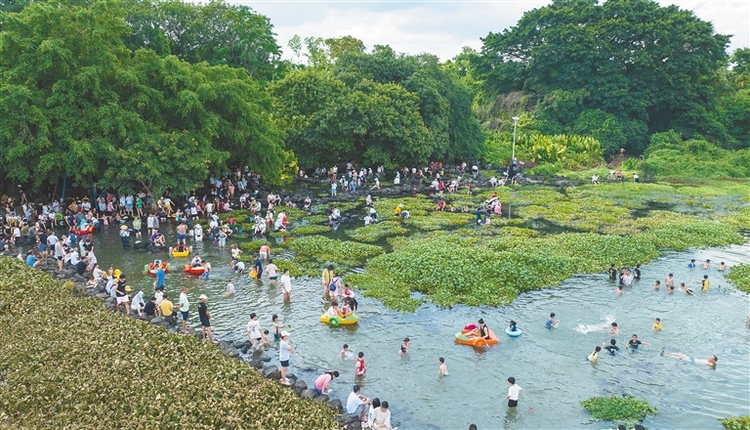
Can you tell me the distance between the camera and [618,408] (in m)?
16.8

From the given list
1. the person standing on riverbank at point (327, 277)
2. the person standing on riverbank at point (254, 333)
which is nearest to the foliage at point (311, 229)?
the person standing on riverbank at point (327, 277)

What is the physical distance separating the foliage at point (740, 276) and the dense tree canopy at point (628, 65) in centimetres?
4974

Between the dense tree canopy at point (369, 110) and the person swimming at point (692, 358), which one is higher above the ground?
the dense tree canopy at point (369, 110)

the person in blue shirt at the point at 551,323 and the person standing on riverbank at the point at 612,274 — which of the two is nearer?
the person in blue shirt at the point at 551,323

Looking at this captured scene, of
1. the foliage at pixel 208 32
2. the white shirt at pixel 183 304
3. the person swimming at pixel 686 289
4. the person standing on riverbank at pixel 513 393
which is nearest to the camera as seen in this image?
the person standing on riverbank at pixel 513 393

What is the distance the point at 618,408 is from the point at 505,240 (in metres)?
17.1

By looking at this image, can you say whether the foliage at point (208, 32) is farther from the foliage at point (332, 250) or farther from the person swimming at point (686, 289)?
the person swimming at point (686, 289)

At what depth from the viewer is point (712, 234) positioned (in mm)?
36969

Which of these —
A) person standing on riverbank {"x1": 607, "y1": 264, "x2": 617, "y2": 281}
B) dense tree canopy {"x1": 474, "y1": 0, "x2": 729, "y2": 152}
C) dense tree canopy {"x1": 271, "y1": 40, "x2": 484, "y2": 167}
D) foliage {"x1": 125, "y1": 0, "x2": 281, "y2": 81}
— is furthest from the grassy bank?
dense tree canopy {"x1": 474, "y1": 0, "x2": 729, "y2": 152}

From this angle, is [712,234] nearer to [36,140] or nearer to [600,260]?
[600,260]

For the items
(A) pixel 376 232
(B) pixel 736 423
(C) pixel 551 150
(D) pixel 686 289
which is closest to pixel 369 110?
(A) pixel 376 232

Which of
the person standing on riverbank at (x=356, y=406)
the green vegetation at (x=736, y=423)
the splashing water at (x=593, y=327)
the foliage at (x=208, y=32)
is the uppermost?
the foliage at (x=208, y=32)

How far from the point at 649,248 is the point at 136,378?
2874 cm

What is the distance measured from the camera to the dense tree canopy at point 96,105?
34.3m
